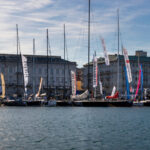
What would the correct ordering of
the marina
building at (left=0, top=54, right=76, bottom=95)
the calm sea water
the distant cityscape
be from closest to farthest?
the calm sea water → the marina → building at (left=0, top=54, right=76, bottom=95) → the distant cityscape

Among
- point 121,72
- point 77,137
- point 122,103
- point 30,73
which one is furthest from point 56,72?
point 77,137

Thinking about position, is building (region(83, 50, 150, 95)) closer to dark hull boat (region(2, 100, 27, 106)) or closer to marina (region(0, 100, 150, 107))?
marina (region(0, 100, 150, 107))

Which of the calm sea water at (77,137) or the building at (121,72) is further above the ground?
the building at (121,72)

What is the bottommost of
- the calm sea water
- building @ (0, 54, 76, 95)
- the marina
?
the calm sea water

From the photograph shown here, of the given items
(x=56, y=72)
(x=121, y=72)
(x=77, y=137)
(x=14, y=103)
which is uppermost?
(x=56, y=72)

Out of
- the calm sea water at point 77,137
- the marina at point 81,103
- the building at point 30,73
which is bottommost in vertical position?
the calm sea water at point 77,137

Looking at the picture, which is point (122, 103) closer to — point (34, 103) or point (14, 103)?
point (34, 103)

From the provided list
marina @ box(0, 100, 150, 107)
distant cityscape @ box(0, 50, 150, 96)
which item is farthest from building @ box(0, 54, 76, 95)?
marina @ box(0, 100, 150, 107)

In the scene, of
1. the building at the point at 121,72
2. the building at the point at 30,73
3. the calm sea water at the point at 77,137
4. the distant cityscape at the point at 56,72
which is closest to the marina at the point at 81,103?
the calm sea water at the point at 77,137

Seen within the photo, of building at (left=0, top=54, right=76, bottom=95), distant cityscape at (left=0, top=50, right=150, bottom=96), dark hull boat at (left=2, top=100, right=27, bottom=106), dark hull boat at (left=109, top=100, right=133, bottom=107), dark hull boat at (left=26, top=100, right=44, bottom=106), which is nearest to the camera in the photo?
dark hull boat at (left=109, top=100, right=133, bottom=107)

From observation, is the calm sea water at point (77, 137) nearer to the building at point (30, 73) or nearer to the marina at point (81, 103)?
the marina at point (81, 103)

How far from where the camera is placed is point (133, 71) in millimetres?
189250

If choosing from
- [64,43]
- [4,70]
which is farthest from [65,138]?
[4,70]

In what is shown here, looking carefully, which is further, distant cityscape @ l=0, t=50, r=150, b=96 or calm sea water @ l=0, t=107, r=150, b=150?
distant cityscape @ l=0, t=50, r=150, b=96
